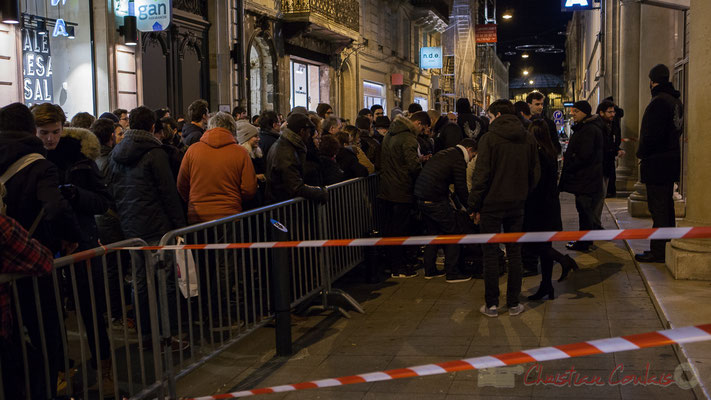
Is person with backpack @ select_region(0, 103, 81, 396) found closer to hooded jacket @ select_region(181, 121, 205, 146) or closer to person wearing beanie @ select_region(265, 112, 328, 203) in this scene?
person wearing beanie @ select_region(265, 112, 328, 203)

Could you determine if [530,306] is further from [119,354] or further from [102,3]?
[102,3]


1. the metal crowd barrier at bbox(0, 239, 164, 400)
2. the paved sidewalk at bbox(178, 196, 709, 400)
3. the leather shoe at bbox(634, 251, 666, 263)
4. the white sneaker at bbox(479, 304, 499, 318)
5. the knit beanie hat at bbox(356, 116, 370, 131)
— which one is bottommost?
the paved sidewalk at bbox(178, 196, 709, 400)

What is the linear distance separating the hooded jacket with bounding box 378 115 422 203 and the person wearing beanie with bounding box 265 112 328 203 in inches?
69.1

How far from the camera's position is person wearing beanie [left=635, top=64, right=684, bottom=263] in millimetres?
8719

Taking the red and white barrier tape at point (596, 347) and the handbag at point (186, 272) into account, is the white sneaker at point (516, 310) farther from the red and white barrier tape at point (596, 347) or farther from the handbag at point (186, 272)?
the red and white barrier tape at point (596, 347)

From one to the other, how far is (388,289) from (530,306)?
174 cm

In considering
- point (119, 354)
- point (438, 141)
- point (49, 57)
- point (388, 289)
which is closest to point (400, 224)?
point (388, 289)

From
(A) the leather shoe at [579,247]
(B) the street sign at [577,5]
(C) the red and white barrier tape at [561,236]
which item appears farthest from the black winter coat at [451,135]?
(B) the street sign at [577,5]

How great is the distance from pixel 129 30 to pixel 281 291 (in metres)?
9.68

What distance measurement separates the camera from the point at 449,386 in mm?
5195

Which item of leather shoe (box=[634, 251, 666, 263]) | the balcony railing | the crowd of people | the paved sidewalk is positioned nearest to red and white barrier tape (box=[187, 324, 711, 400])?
the paved sidewalk

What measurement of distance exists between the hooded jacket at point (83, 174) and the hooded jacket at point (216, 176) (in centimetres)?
124

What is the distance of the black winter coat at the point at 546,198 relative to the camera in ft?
25.8

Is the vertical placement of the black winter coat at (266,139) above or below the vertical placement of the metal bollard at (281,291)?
above
